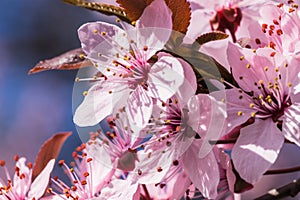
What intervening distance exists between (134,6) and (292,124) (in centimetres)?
31

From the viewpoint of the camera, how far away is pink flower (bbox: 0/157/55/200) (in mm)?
1176

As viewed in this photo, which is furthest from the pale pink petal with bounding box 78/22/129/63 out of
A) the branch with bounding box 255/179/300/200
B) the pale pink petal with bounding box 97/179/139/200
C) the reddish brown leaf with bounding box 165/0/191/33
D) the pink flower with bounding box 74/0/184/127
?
the branch with bounding box 255/179/300/200

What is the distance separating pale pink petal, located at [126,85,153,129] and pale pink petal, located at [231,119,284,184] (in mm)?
145

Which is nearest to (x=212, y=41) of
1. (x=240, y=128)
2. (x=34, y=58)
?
(x=240, y=128)

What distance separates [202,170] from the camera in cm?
101

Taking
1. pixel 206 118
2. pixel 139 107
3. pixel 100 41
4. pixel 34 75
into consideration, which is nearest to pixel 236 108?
pixel 206 118

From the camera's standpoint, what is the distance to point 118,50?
1076mm

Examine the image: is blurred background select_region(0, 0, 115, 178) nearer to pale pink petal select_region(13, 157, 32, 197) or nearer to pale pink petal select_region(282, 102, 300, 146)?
pale pink petal select_region(13, 157, 32, 197)

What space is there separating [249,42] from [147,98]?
0.73 feet

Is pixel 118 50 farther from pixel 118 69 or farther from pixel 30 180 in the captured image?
pixel 30 180

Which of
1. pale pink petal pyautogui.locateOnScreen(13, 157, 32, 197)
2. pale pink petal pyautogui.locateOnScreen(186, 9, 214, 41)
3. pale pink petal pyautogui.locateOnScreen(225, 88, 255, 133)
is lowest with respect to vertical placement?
pale pink petal pyautogui.locateOnScreen(13, 157, 32, 197)

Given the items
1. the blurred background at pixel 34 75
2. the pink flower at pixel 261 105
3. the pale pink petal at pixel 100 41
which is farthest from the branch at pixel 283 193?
the blurred background at pixel 34 75

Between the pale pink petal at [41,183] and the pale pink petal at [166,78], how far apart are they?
291mm

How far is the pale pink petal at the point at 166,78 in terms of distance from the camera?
3.19 ft
